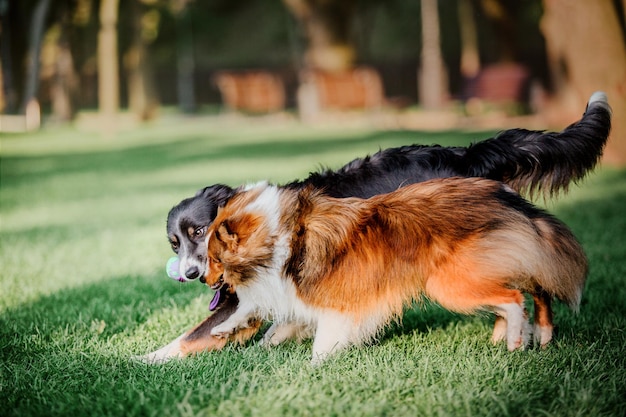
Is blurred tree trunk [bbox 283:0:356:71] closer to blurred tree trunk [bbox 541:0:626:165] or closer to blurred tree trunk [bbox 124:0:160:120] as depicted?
blurred tree trunk [bbox 124:0:160:120]

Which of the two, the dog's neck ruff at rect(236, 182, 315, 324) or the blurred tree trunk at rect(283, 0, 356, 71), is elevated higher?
the blurred tree trunk at rect(283, 0, 356, 71)

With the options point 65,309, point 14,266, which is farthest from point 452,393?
point 14,266

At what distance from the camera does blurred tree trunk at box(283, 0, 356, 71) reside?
87.5 feet

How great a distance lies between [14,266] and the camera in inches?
272

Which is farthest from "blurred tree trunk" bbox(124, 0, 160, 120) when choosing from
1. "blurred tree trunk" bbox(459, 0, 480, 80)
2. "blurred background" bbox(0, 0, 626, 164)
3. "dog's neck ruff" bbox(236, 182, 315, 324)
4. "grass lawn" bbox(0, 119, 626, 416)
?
"dog's neck ruff" bbox(236, 182, 315, 324)

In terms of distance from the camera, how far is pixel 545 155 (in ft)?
15.0

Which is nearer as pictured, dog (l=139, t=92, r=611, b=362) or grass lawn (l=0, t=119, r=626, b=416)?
grass lawn (l=0, t=119, r=626, b=416)

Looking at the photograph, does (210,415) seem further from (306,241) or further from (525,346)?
(525,346)

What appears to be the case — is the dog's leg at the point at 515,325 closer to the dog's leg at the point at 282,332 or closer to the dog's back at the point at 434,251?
the dog's back at the point at 434,251

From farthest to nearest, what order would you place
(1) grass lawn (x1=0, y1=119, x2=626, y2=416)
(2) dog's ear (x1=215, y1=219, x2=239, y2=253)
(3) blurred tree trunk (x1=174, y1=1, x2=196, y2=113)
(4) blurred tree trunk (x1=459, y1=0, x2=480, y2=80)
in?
1. (3) blurred tree trunk (x1=174, y1=1, x2=196, y2=113)
2. (4) blurred tree trunk (x1=459, y1=0, x2=480, y2=80)
3. (2) dog's ear (x1=215, y1=219, x2=239, y2=253)
4. (1) grass lawn (x1=0, y1=119, x2=626, y2=416)

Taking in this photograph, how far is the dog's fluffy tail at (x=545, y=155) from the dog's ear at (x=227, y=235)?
1.75 m

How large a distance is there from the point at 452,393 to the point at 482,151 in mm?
1843

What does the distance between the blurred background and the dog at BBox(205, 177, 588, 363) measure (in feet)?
30.0

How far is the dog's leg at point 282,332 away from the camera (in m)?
4.63
